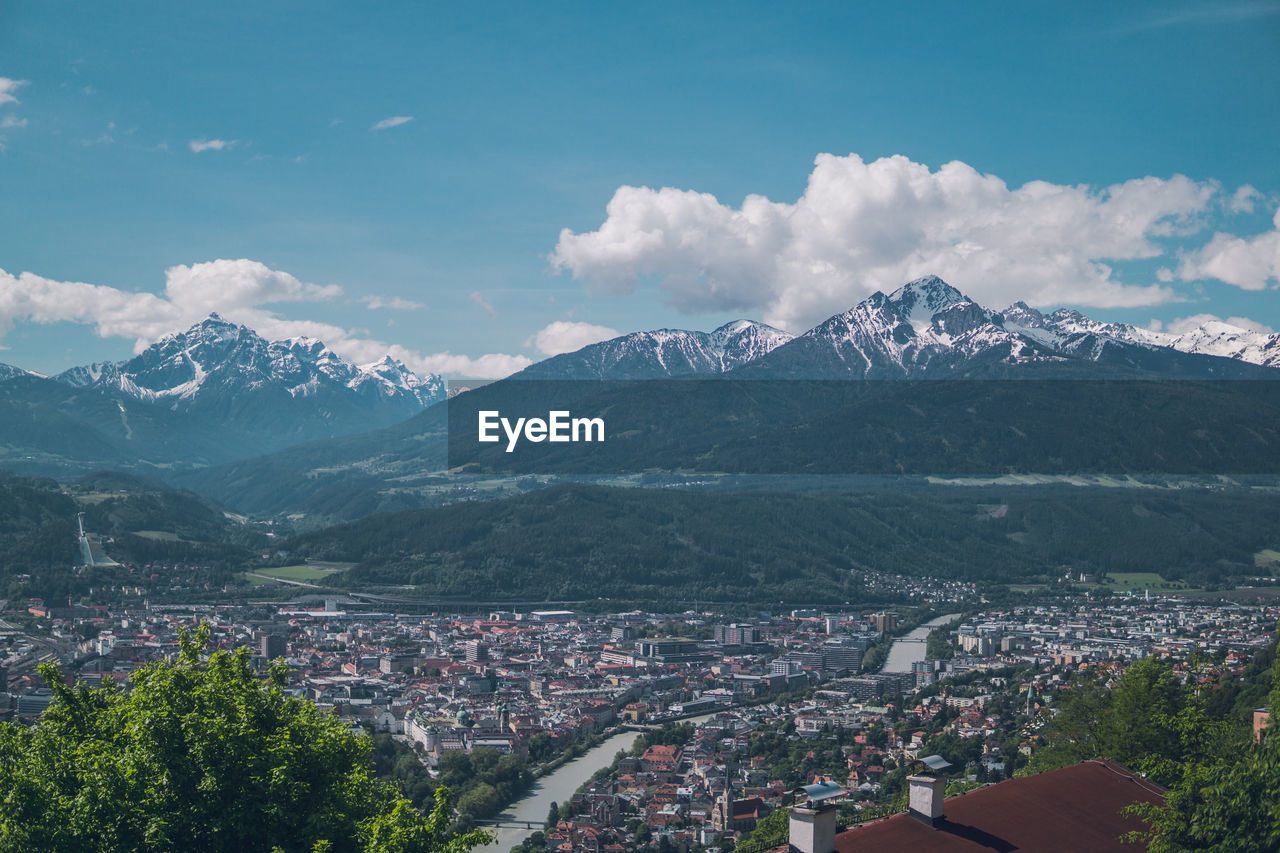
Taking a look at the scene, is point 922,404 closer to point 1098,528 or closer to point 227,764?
point 1098,528

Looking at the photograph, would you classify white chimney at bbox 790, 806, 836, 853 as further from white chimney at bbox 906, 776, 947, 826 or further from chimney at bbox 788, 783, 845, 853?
white chimney at bbox 906, 776, 947, 826

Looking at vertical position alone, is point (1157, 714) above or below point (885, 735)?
A: above

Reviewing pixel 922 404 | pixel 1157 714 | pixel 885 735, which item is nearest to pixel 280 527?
pixel 922 404

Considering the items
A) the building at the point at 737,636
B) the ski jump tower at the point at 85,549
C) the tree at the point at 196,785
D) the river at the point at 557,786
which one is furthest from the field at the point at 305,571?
the tree at the point at 196,785

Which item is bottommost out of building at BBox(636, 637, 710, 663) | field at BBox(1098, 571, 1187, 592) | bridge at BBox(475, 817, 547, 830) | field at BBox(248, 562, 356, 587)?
building at BBox(636, 637, 710, 663)

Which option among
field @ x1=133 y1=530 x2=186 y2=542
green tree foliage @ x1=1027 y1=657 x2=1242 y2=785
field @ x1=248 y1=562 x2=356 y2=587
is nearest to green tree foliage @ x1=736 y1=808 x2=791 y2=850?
→ green tree foliage @ x1=1027 y1=657 x2=1242 y2=785
